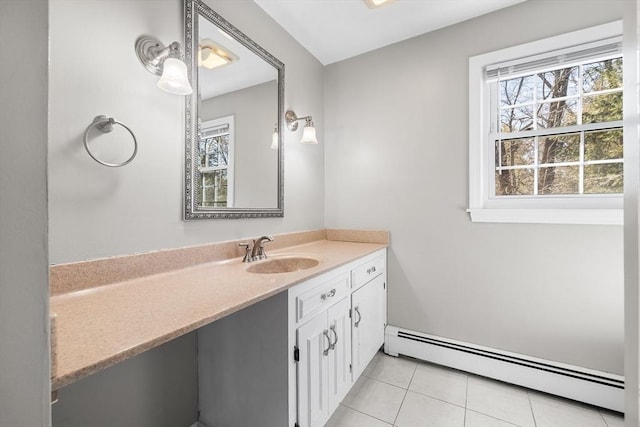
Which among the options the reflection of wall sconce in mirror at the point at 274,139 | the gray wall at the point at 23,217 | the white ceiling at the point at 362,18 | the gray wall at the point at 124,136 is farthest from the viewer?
the reflection of wall sconce in mirror at the point at 274,139

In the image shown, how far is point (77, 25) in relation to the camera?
94 centimetres

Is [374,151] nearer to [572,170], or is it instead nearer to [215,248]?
[572,170]

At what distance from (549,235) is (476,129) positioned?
799 millimetres

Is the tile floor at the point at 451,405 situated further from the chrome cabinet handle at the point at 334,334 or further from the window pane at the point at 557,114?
the window pane at the point at 557,114

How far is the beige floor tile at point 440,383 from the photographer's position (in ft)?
5.32

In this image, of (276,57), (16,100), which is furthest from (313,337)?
(276,57)

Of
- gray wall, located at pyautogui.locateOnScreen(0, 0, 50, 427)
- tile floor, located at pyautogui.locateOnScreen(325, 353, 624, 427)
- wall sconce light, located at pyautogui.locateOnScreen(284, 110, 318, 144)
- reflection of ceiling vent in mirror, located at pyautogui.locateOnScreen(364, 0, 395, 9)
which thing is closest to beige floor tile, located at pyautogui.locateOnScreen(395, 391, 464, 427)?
tile floor, located at pyautogui.locateOnScreen(325, 353, 624, 427)

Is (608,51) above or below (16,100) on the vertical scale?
above

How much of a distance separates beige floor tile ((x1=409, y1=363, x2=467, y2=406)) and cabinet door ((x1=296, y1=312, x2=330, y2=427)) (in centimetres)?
77

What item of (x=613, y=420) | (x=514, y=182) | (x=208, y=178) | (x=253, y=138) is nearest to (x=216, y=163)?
(x=208, y=178)

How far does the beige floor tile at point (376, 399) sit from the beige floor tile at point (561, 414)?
2.36 ft

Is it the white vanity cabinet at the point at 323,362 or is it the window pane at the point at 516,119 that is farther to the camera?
the window pane at the point at 516,119

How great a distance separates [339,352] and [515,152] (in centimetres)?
171

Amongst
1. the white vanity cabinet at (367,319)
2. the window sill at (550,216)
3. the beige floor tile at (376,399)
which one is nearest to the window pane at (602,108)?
the window sill at (550,216)
